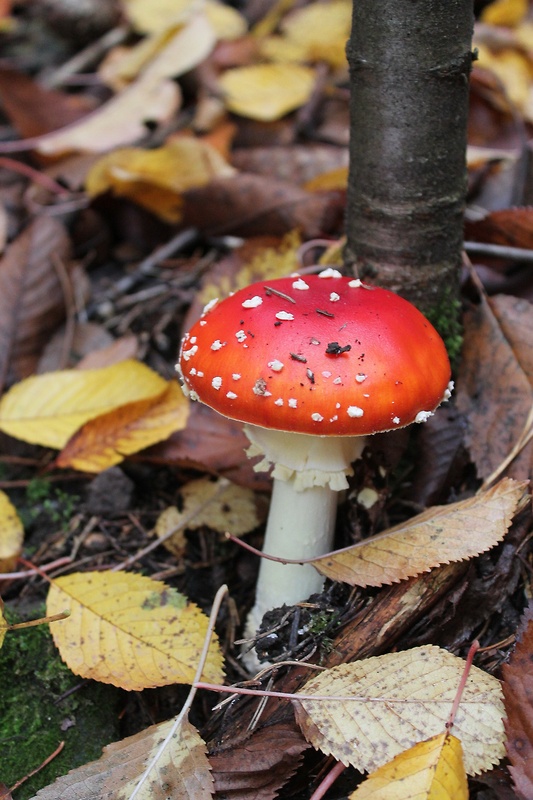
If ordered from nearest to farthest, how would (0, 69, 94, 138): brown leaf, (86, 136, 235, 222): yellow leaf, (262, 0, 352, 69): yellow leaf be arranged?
(86, 136, 235, 222): yellow leaf, (0, 69, 94, 138): brown leaf, (262, 0, 352, 69): yellow leaf

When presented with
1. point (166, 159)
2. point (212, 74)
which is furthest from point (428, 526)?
point (212, 74)

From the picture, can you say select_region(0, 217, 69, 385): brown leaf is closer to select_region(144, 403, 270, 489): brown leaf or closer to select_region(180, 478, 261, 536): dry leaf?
select_region(144, 403, 270, 489): brown leaf

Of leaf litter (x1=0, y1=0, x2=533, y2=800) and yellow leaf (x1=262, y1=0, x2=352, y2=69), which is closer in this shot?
leaf litter (x1=0, y1=0, x2=533, y2=800)

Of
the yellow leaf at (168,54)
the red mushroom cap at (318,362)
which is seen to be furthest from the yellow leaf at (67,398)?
the yellow leaf at (168,54)

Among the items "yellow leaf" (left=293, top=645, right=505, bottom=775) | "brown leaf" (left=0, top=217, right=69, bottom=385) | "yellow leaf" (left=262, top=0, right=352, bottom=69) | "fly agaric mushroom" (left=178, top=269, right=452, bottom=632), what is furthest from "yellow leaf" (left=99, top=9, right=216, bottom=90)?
"yellow leaf" (left=293, top=645, right=505, bottom=775)

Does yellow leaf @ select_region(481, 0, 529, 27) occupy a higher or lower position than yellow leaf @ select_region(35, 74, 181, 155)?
higher

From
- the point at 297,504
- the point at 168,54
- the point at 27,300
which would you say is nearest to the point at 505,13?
the point at 168,54

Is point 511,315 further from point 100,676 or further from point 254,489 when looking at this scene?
point 100,676
